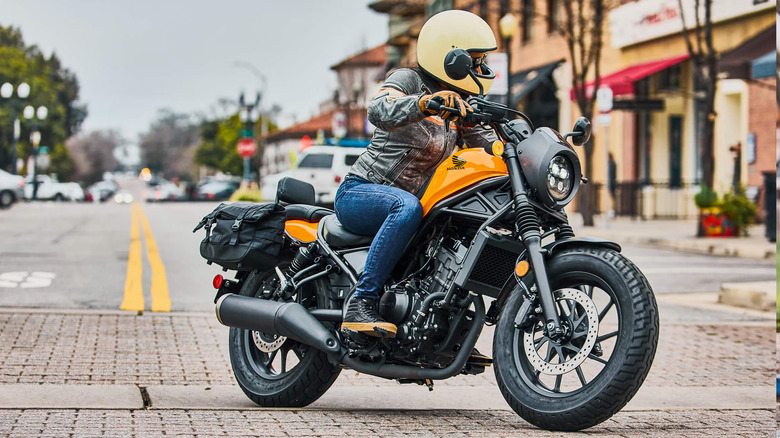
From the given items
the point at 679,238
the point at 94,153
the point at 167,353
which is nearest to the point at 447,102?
the point at 167,353

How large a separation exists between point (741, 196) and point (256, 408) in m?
17.8

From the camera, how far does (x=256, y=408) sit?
5484mm

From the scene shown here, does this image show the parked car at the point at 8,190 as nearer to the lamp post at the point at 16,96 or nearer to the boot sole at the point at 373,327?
the lamp post at the point at 16,96

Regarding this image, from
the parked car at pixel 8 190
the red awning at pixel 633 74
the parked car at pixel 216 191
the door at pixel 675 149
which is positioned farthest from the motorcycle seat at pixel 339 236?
the parked car at pixel 216 191

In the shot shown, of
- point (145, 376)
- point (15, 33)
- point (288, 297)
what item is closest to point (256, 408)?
point (288, 297)

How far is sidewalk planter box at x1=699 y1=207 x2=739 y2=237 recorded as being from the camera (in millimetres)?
21375

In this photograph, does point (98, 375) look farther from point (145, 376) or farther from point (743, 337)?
point (743, 337)

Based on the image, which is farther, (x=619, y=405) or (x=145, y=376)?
(x=145, y=376)

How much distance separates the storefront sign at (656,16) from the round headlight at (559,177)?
22.0 metres

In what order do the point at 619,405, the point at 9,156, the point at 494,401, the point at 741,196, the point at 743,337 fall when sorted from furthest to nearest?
the point at 9,156, the point at 741,196, the point at 743,337, the point at 494,401, the point at 619,405

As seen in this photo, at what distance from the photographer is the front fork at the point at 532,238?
14.9 ft

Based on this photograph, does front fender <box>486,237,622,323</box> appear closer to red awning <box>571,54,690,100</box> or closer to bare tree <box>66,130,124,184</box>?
red awning <box>571,54,690,100</box>

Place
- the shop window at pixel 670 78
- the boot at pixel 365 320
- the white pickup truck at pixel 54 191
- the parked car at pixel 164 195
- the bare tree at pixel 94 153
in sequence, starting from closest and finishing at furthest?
the boot at pixel 365 320
the shop window at pixel 670 78
the white pickup truck at pixel 54 191
the parked car at pixel 164 195
the bare tree at pixel 94 153

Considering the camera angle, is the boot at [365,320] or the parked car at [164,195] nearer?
the boot at [365,320]
